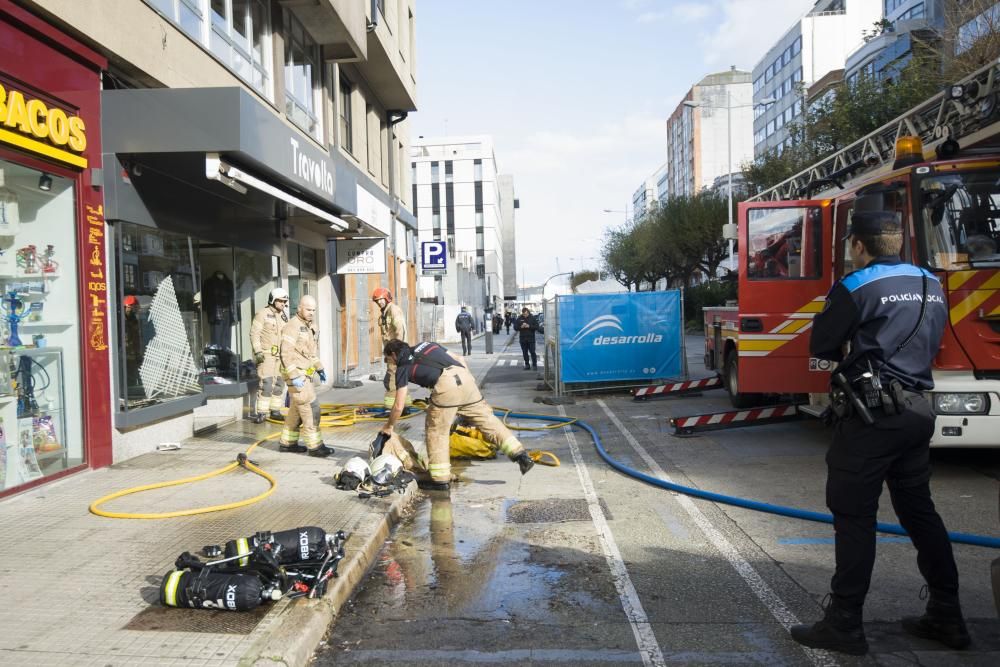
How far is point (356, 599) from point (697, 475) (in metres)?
4.29

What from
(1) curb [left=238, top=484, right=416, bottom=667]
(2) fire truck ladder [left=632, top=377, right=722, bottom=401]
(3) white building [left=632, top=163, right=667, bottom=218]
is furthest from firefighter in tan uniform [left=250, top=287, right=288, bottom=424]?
(3) white building [left=632, top=163, right=667, bottom=218]

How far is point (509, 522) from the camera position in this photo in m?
6.09

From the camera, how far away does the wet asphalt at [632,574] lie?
3723 millimetres

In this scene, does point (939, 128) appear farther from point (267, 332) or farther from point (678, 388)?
point (267, 332)

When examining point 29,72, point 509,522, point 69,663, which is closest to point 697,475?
point 509,522

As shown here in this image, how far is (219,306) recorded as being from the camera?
11219 mm

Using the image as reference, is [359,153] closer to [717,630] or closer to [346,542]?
[346,542]

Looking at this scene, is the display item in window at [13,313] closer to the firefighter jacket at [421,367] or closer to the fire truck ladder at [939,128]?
the firefighter jacket at [421,367]

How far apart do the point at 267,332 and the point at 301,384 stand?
10.7ft

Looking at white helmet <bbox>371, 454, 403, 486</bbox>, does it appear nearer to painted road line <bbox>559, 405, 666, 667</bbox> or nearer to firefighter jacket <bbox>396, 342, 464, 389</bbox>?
firefighter jacket <bbox>396, 342, 464, 389</bbox>

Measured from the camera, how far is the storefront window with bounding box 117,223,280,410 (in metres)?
8.40

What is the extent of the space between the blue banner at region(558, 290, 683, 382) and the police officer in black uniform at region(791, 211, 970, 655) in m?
10.9

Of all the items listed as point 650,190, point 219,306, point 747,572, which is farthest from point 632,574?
point 650,190

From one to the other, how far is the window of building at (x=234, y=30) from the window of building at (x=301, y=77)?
996 mm
